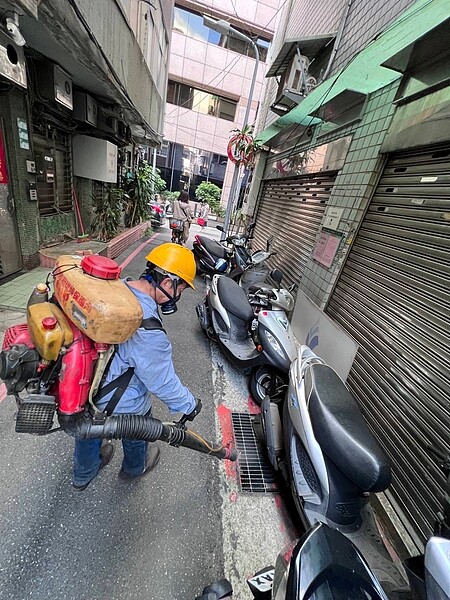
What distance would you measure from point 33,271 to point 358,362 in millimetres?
5379

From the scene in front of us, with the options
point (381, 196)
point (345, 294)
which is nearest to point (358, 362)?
point (345, 294)

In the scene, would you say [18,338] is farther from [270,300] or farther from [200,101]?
[200,101]

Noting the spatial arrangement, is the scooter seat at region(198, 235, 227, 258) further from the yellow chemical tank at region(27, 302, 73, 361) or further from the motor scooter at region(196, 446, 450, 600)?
the motor scooter at region(196, 446, 450, 600)

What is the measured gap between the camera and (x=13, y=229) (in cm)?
411

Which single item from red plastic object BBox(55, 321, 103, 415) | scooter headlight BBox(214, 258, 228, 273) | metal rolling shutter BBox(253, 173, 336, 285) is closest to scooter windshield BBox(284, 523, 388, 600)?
red plastic object BBox(55, 321, 103, 415)

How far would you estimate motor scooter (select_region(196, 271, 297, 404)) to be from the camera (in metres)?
2.62

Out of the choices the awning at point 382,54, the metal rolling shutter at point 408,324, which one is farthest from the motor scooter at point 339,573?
the awning at point 382,54

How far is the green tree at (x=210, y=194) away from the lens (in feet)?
65.9

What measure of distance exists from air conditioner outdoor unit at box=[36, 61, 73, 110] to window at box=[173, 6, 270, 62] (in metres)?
19.0

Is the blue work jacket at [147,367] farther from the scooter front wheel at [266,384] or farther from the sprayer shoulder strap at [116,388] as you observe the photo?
the scooter front wheel at [266,384]

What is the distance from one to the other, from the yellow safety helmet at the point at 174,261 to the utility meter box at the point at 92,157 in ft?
19.0

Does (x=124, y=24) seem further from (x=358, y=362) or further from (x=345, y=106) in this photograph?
(x=358, y=362)

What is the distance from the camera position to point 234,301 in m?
3.21

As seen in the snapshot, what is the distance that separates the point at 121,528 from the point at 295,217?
5.20m
